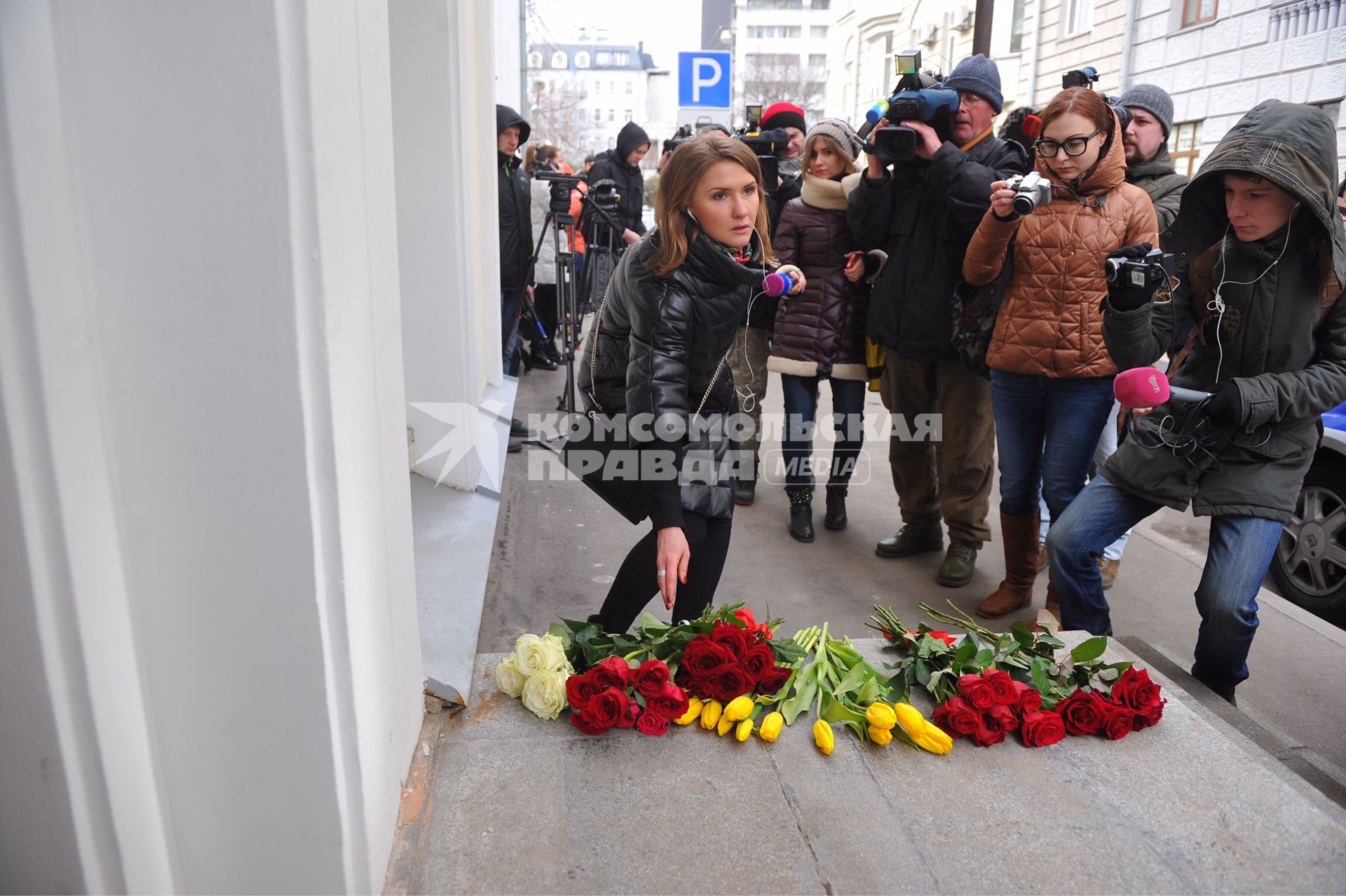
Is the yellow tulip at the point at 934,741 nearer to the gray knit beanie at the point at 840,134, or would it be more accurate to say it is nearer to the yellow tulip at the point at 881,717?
the yellow tulip at the point at 881,717

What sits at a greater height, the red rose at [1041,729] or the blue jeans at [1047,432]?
the blue jeans at [1047,432]

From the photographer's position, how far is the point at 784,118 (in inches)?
217

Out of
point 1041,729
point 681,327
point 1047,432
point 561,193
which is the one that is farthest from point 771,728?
point 561,193

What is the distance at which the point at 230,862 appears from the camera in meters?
1.53

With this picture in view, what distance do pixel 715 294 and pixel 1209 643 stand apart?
1.73m

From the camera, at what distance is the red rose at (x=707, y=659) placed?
234cm

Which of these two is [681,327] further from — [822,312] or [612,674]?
[822,312]

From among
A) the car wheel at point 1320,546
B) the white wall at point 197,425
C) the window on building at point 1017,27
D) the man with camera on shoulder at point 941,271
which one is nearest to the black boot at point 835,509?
the man with camera on shoulder at point 941,271

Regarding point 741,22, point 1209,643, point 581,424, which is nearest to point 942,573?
point 1209,643

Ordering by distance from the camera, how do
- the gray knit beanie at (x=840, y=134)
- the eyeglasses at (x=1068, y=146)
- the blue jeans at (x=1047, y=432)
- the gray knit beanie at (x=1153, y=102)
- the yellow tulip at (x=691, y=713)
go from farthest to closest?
1. the gray knit beanie at (x=840, y=134)
2. the gray knit beanie at (x=1153, y=102)
3. the blue jeans at (x=1047, y=432)
4. the eyeglasses at (x=1068, y=146)
5. the yellow tulip at (x=691, y=713)

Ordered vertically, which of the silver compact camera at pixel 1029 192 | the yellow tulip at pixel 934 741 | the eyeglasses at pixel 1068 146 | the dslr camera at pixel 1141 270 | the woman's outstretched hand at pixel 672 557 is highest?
the eyeglasses at pixel 1068 146

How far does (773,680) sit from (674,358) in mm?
892

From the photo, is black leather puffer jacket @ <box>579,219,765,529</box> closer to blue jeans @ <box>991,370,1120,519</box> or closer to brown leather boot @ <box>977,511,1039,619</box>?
blue jeans @ <box>991,370,1120,519</box>

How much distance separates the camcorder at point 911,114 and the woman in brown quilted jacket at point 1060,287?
1.99ft
